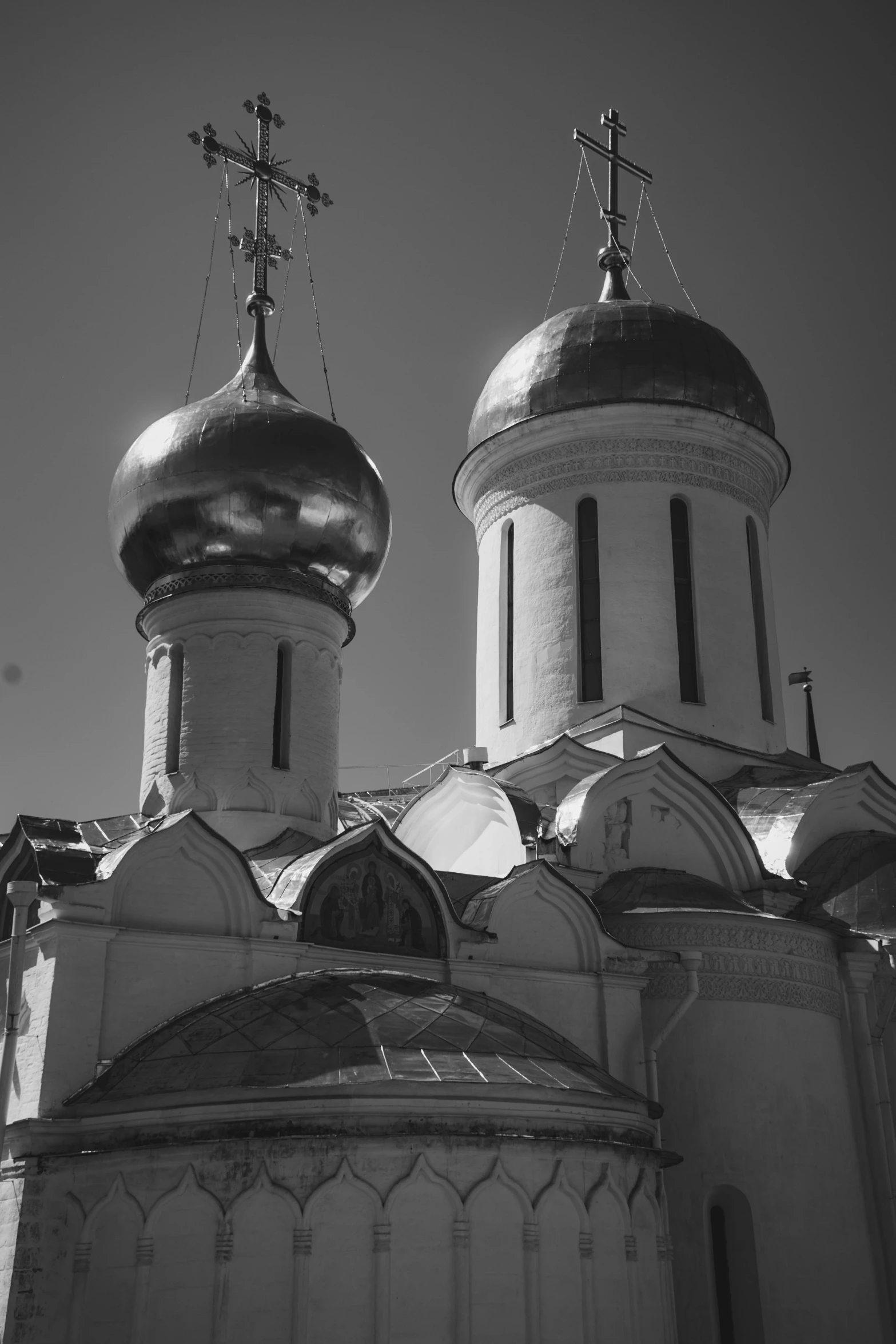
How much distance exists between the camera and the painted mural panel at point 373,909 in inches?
346

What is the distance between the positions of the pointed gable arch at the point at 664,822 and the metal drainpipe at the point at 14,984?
4261mm

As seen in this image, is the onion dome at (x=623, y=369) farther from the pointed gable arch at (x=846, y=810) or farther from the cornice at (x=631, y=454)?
the pointed gable arch at (x=846, y=810)

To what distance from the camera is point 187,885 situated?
27.5ft

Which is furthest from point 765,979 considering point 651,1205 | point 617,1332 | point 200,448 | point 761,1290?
point 200,448

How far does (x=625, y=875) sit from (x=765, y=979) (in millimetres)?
1231

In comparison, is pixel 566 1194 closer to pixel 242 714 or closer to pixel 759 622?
pixel 242 714

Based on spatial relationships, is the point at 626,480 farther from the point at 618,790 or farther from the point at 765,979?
the point at 765,979

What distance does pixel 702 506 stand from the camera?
12852 millimetres

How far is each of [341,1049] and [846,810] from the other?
5850mm

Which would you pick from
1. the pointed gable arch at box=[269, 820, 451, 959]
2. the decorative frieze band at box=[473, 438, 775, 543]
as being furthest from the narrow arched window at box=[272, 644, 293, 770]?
the decorative frieze band at box=[473, 438, 775, 543]

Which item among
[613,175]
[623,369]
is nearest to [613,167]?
[613,175]

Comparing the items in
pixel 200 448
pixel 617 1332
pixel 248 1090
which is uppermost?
pixel 200 448

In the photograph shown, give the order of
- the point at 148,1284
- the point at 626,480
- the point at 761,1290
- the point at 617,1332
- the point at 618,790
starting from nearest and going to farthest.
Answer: the point at 148,1284, the point at 617,1332, the point at 761,1290, the point at 618,790, the point at 626,480

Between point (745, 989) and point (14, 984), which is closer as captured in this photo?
point (14, 984)
